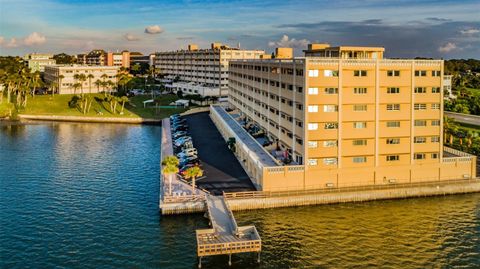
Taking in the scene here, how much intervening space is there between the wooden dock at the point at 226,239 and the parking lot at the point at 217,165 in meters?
11.2

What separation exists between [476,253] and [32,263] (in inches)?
1617

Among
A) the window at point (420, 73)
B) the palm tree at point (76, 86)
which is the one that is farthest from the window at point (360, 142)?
the palm tree at point (76, 86)

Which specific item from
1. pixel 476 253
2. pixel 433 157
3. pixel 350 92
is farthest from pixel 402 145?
pixel 476 253

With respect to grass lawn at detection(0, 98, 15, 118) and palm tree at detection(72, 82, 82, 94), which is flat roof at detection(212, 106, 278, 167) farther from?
palm tree at detection(72, 82, 82, 94)

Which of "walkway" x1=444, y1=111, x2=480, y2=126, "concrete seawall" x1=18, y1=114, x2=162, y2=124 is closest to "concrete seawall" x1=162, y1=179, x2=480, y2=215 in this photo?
"walkway" x1=444, y1=111, x2=480, y2=126

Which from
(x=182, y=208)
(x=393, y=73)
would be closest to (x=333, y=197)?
(x=393, y=73)

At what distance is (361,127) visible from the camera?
60.8 metres

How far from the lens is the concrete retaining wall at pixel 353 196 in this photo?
5500cm

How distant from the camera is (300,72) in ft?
201

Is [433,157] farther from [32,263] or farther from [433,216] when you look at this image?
[32,263]

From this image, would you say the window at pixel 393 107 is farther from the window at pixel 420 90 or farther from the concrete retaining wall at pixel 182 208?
the concrete retaining wall at pixel 182 208

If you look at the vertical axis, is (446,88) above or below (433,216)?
above

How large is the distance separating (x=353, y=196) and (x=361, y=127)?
927 cm

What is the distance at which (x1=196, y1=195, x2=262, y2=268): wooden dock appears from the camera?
40531 millimetres
